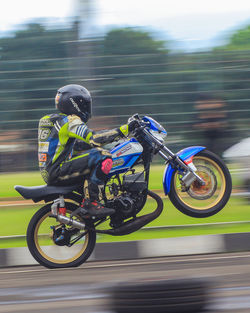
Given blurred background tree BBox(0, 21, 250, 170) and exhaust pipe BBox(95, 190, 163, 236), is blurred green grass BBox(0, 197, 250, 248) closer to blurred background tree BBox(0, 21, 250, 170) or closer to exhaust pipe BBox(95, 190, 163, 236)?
exhaust pipe BBox(95, 190, 163, 236)

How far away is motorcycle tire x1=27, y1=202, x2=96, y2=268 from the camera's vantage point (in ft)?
21.4

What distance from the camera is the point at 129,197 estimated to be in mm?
6410

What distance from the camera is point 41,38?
40.6 feet

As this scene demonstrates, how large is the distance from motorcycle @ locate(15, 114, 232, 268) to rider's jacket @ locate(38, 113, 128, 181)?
0.17 metres

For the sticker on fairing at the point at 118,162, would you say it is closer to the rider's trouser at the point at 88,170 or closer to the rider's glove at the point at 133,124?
the rider's trouser at the point at 88,170

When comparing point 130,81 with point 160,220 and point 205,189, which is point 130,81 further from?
point 205,189

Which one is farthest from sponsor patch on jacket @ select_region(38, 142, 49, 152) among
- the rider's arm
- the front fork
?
the front fork

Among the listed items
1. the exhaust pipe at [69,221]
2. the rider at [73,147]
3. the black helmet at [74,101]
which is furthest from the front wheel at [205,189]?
the black helmet at [74,101]

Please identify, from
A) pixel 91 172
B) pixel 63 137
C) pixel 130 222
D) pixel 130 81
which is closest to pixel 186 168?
pixel 130 222

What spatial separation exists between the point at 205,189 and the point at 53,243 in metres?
1.58

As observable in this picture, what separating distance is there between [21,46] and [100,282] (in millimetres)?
7895

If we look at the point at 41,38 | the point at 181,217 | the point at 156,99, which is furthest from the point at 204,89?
the point at 181,217

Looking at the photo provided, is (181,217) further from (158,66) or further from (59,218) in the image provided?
(158,66)

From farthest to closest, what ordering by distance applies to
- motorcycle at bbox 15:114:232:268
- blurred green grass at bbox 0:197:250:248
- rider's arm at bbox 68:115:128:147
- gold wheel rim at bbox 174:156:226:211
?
blurred green grass at bbox 0:197:250:248 → gold wheel rim at bbox 174:156:226:211 → motorcycle at bbox 15:114:232:268 → rider's arm at bbox 68:115:128:147
